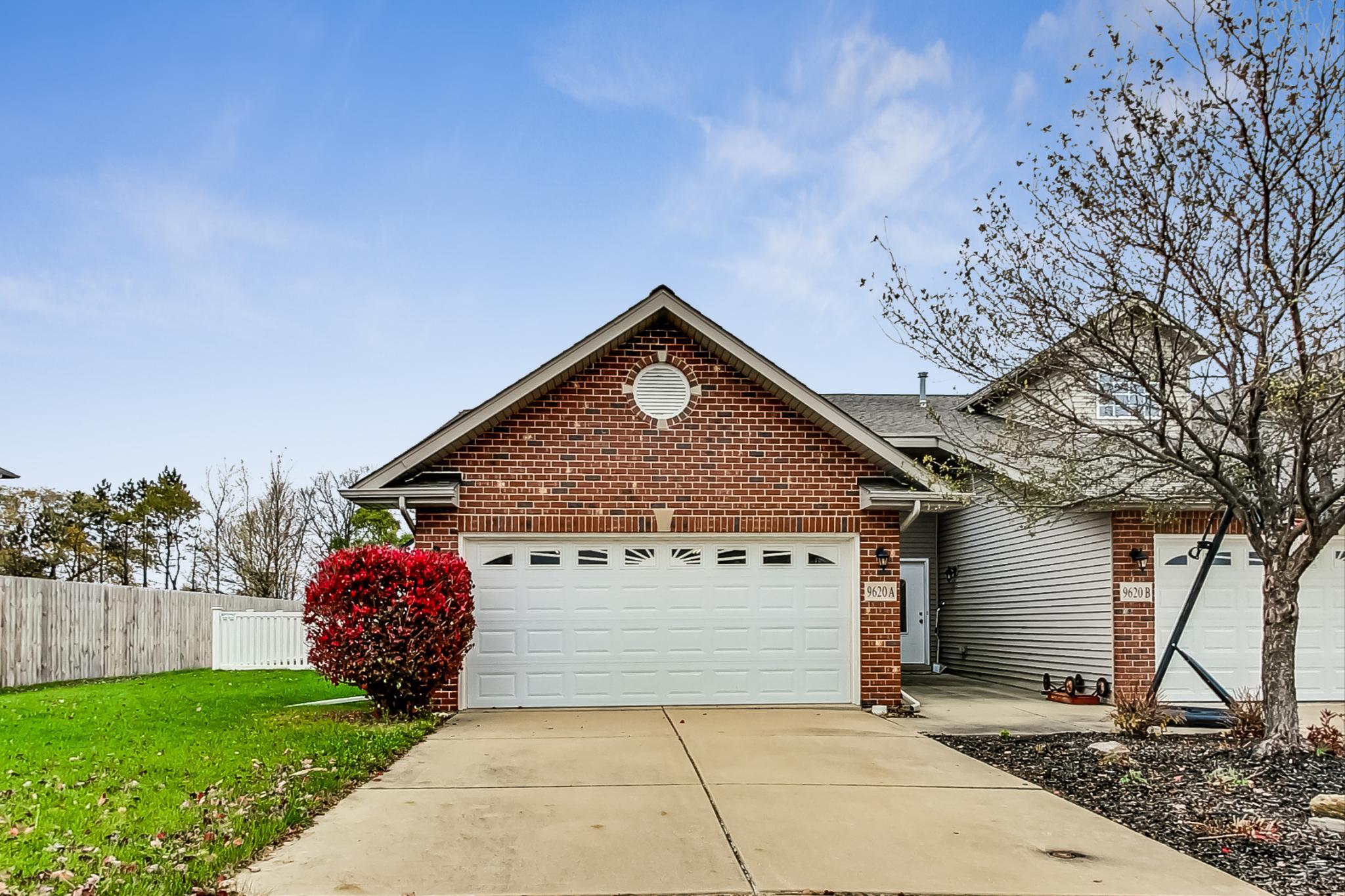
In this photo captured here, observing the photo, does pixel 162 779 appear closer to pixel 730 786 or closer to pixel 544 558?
pixel 730 786

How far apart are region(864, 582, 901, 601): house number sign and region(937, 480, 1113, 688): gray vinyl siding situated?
1.65m

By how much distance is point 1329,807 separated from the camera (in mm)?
6637

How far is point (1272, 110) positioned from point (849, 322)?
28.5 ft

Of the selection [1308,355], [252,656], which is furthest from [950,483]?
[252,656]

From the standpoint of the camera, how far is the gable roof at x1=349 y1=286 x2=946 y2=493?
12.0 meters

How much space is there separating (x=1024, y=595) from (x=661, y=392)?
6.81m

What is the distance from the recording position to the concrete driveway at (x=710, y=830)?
5.11 metres

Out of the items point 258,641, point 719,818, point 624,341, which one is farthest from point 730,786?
point 258,641

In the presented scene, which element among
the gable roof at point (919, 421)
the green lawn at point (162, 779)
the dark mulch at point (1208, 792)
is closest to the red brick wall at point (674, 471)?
the gable roof at point (919, 421)

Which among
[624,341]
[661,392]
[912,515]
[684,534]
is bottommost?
[684,534]

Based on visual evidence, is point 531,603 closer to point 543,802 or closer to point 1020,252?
point 543,802

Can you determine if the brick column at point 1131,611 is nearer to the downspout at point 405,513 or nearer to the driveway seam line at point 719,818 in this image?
the driveway seam line at point 719,818

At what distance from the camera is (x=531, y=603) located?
12469 millimetres

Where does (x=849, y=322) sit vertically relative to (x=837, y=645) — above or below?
above
